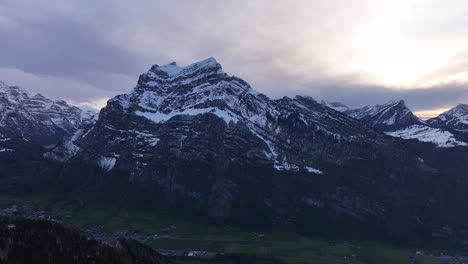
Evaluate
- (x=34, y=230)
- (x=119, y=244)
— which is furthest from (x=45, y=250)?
(x=119, y=244)

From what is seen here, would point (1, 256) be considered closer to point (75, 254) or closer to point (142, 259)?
point (75, 254)

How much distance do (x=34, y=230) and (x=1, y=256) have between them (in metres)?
22.6

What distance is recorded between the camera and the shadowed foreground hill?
407ft

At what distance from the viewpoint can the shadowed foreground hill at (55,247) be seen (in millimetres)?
123938

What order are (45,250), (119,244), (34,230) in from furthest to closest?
(119,244)
(34,230)
(45,250)

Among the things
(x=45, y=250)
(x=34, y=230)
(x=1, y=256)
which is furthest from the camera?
(x=34, y=230)

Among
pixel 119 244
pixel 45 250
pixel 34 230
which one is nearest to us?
pixel 45 250

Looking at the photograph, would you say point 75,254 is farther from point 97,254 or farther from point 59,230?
point 59,230

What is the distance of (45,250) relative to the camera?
127 meters

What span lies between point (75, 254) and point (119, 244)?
20.2 metres

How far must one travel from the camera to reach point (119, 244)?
149500 millimetres

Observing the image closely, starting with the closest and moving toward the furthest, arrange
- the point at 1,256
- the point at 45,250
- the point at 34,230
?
the point at 1,256, the point at 45,250, the point at 34,230

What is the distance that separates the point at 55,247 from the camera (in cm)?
13162

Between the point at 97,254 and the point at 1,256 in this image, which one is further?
the point at 97,254
